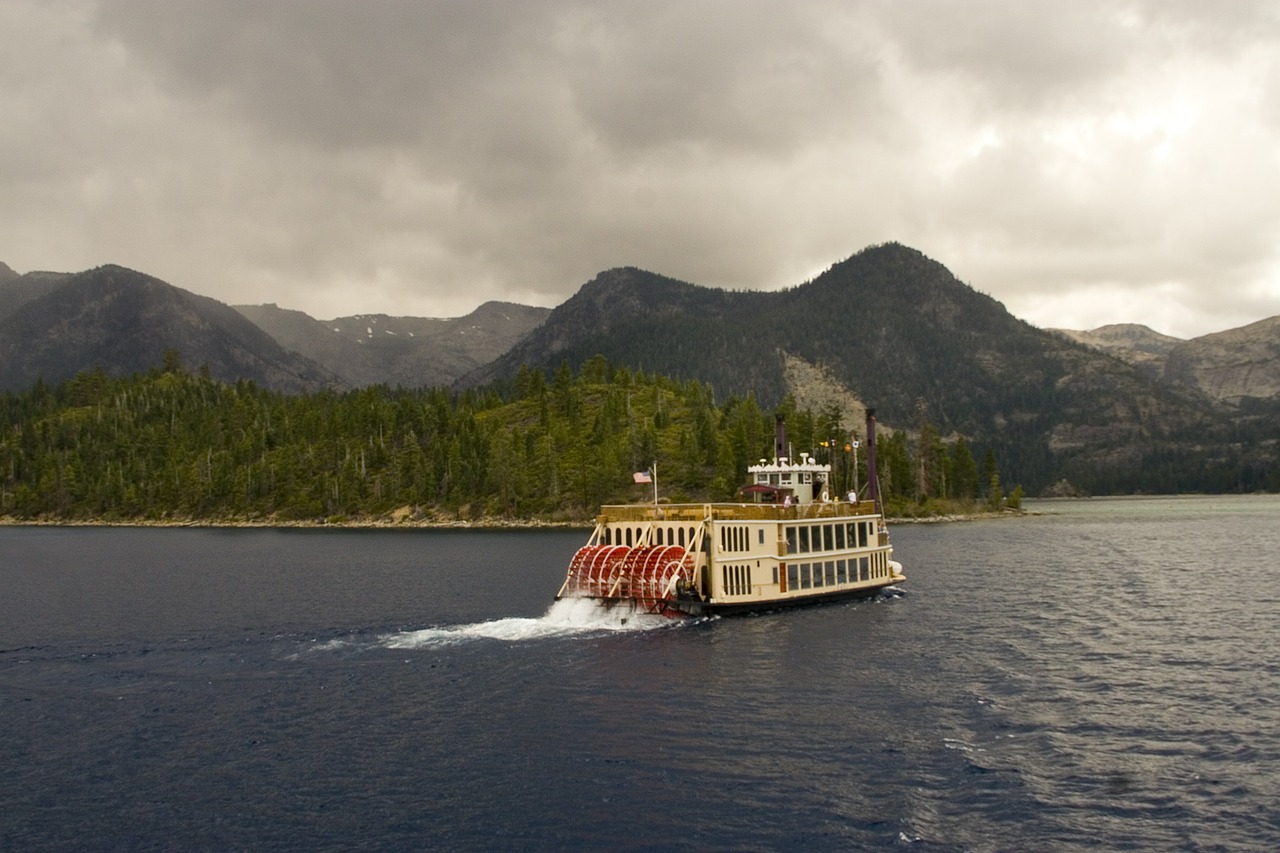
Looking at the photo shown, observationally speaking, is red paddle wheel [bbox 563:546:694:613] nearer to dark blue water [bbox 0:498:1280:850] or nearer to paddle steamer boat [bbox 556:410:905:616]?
paddle steamer boat [bbox 556:410:905:616]

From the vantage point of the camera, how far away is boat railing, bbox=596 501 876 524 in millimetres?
69812

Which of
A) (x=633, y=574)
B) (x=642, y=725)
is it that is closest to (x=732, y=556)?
(x=633, y=574)

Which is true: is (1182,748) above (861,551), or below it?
below

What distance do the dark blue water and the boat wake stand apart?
1.17 feet

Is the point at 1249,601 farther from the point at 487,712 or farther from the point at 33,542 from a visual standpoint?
the point at 33,542

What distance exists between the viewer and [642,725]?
42.3 metres

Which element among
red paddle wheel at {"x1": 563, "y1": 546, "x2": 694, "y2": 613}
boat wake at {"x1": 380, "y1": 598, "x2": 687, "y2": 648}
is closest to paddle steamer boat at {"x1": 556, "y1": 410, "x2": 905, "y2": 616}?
red paddle wheel at {"x1": 563, "y1": 546, "x2": 694, "y2": 613}

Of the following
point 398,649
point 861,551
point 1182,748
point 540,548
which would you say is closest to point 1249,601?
point 861,551

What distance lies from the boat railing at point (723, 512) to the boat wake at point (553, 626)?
792 cm

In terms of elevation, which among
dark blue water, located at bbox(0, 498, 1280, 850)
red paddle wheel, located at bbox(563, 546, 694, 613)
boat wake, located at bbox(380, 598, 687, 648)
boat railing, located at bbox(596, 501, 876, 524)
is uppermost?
boat railing, located at bbox(596, 501, 876, 524)

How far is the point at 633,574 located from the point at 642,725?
25292mm

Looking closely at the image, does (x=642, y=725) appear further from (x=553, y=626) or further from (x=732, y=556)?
(x=732, y=556)

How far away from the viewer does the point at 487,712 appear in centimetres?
4456

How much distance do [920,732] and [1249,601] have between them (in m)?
53.0
